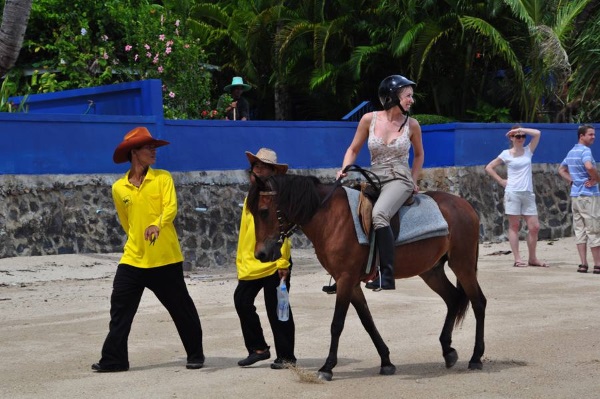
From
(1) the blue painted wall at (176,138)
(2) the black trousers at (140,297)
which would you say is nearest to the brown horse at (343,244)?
(2) the black trousers at (140,297)

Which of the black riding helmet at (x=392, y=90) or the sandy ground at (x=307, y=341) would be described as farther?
the black riding helmet at (x=392, y=90)

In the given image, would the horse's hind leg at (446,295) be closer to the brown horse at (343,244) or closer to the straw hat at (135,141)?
the brown horse at (343,244)

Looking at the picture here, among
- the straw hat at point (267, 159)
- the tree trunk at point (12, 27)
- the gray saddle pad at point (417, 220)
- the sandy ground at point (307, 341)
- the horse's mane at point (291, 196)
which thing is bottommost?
the sandy ground at point (307, 341)

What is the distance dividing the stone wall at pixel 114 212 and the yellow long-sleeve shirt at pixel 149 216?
22.1 feet

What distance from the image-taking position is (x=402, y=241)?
8.34 meters

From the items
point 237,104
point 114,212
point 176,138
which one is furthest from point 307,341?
point 237,104

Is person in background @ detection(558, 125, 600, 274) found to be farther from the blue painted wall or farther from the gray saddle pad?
the gray saddle pad

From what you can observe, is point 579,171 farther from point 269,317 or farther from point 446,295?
point 269,317

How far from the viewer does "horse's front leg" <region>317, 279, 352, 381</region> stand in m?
7.88

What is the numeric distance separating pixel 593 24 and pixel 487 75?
2.47m

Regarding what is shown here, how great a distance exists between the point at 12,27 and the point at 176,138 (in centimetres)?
344

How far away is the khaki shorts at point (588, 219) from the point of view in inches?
584

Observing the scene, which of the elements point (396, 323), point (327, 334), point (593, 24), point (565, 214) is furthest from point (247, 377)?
point (593, 24)

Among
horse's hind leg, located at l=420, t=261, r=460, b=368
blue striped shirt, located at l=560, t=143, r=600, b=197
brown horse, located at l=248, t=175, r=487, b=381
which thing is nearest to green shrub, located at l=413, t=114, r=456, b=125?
blue striped shirt, located at l=560, t=143, r=600, b=197
